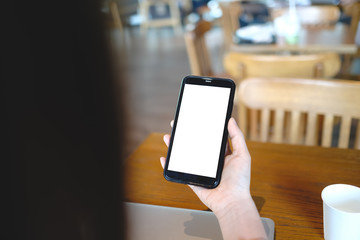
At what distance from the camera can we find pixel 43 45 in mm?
1901

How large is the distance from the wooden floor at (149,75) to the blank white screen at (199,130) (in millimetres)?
1442

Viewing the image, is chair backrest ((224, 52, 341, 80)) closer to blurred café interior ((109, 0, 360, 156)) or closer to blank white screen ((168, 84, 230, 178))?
blurred café interior ((109, 0, 360, 156))

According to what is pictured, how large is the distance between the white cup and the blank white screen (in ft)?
0.61

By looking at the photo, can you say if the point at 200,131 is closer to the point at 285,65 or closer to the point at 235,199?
the point at 235,199

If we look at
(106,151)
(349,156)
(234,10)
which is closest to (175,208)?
(349,156)

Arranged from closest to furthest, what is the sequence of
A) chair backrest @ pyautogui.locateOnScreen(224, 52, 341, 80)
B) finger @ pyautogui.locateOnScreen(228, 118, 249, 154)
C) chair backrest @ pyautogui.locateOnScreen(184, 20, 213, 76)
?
finger @ pyautogui.locateOnScreen(228, 118, 249, 154) < chair backrest @ pyautogui.locateOnScreen(224, 52, 341, 80) < chair backrest @ pyautogui.locateOnScreen(184, 20, 213, 76)

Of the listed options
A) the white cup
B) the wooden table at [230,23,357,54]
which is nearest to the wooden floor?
the wooden table at [230,23,357,54]

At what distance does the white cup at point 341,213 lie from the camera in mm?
448

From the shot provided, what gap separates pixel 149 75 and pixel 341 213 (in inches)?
135

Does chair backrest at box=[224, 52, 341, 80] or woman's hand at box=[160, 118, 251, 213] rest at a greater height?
woman's hand at box=[160, 118, 251, 213]

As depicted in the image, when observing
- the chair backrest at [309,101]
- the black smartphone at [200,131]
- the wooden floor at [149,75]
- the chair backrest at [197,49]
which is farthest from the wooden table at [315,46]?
the black smartphone at [200,131]

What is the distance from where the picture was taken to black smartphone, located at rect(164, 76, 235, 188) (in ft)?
1.86

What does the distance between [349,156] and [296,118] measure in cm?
21

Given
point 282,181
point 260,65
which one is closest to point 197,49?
point 260,65
